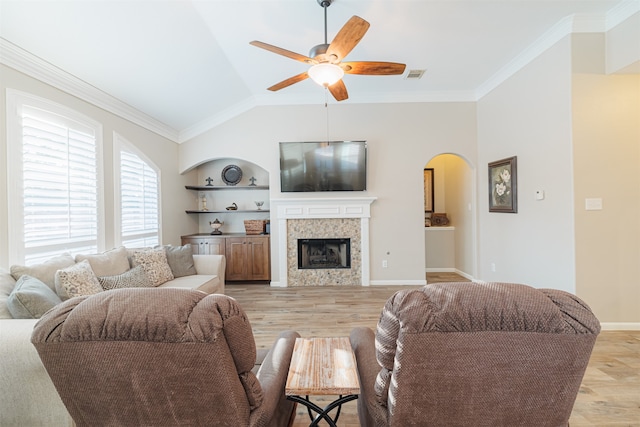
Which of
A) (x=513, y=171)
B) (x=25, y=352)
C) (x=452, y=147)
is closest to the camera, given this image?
(x=25, y=352)

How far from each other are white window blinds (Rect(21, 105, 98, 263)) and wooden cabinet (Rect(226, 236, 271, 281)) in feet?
6.69

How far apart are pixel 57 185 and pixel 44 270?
37.0 inches

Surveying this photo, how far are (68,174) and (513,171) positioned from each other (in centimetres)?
510

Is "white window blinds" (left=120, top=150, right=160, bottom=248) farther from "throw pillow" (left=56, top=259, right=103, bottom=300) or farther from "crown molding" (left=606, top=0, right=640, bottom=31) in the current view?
"crown molding" (left=606, top=0, right=640, bottom=31)

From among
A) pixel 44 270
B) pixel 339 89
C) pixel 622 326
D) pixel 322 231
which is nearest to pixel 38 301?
pixel 44 270

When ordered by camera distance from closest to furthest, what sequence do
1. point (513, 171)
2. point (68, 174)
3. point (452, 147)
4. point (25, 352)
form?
point (25, 352) < point (68, 174) < point (513, 171) < point (452, 147)

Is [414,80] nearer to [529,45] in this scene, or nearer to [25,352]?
[529,45]

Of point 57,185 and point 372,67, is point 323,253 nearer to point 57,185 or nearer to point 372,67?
point 372,67

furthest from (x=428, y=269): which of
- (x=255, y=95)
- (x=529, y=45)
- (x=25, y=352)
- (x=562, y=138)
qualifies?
(x=25, y=352)

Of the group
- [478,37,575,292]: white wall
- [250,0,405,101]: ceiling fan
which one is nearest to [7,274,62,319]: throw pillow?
[250,0,405,101]: ceiling fan

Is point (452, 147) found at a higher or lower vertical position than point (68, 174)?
higher

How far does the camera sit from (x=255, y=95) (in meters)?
4.70

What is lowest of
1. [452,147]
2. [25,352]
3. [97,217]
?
[25,352]

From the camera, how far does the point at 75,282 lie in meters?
2.19
